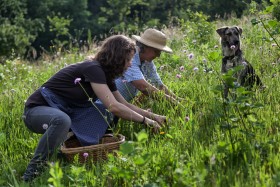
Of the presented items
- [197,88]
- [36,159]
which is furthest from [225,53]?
[36,159]

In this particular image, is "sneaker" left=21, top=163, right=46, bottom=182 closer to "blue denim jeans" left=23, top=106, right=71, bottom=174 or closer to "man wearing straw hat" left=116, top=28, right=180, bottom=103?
"blue denim jeans" left=23, top=106, right=71, bottom=174

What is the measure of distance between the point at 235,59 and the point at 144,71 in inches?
44.8

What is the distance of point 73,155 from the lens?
4.57 m

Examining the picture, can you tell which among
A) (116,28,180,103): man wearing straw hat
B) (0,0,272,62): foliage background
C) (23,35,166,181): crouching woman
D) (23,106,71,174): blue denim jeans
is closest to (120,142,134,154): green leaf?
(23,35,166,181): crouching woman

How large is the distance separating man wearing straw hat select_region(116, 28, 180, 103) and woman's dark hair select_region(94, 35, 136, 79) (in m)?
0.65

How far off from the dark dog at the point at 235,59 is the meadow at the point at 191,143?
0.20 meters

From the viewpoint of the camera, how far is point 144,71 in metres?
5.96

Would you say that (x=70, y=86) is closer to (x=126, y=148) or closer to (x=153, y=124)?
(x=153, y=124)

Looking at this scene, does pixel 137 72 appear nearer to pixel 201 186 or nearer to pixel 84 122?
pixel 84 122

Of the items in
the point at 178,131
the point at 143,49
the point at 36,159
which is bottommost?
the point at 36,159

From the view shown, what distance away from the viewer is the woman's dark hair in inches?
188

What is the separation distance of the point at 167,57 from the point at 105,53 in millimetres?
3096

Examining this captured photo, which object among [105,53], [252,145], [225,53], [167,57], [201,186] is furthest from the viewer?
[167,57]

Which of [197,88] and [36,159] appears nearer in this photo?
[36,159]
